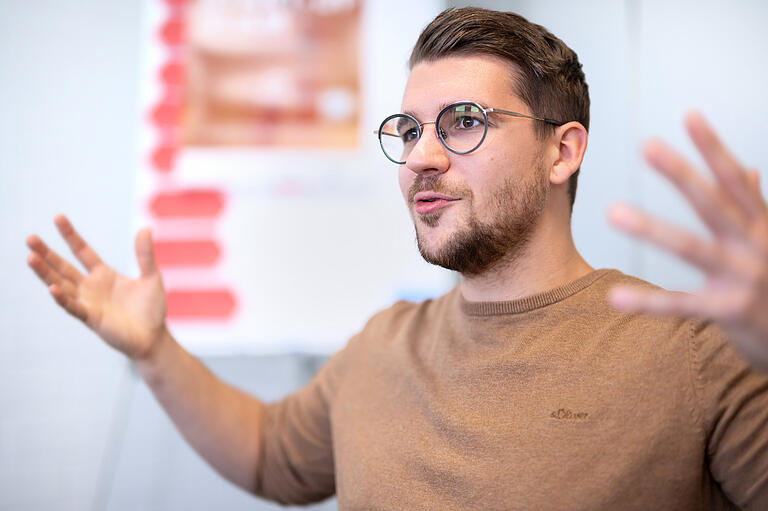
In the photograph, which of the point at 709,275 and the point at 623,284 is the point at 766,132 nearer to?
the point at 623,284

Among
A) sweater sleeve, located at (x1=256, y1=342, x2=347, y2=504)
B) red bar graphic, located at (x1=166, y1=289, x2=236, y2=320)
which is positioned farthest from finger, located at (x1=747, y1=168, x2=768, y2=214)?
red bar graphic, located at (x1=166, y1=289, x2=236, y2=320)

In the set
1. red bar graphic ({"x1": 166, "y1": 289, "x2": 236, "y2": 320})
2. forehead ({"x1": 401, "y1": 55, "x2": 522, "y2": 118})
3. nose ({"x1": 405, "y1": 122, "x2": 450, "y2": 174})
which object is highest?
forehead ({"x1": 401, "y1": 55, "x2": 522, "y2": 118})

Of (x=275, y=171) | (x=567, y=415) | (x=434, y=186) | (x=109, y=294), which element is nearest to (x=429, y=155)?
(x=434, y=186)

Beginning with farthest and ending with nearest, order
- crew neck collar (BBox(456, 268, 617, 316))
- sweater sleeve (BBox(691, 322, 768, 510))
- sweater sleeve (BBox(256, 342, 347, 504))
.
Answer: sweater sleeve (BBox(256, 342, 347, 504)) → crew neck collar (BBox(456, 268, 617, 316)) → sweater sleeve (BBox(691, 322, 768, 510))

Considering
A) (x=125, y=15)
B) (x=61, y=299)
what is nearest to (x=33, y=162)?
(x=125, y=15)

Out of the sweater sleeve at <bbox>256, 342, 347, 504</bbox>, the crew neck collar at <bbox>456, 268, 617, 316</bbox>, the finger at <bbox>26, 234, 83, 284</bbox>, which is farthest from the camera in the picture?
the sweater sleeve at <bbox>256, 342, 347, 504</bbox>

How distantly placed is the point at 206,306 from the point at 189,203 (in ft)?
1.13

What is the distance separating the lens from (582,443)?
3.16 ft

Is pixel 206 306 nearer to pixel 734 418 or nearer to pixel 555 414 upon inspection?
pixel 555 414

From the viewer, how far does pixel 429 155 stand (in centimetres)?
113

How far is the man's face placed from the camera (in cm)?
113

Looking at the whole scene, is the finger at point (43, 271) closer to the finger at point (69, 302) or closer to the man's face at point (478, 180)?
the finger at point (69, 302)

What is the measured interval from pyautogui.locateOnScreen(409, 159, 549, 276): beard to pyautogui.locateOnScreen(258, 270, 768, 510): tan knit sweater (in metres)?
0.09

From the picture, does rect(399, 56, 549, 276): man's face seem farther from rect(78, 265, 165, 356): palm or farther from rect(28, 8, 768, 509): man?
rect(78, 265, 165, 356): palm
